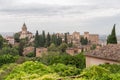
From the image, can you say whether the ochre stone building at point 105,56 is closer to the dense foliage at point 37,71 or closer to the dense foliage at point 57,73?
the dense foliage at point 37,71

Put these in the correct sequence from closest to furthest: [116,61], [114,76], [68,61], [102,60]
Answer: [114,76]
[116,61]
[102,60]
[68,61]

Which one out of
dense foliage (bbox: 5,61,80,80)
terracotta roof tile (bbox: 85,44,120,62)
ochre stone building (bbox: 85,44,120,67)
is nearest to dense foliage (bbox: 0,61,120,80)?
dense foliage (bbox: 5,61,80,80)

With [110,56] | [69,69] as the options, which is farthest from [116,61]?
[69,69]

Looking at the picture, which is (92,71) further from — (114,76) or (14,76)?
(14,76)

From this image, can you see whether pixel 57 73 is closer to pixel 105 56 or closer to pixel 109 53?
pixel 105 56

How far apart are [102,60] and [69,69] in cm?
1391

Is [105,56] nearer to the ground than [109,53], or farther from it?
nearer to the ground

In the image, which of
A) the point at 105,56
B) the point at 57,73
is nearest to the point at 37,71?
the point at 57,73

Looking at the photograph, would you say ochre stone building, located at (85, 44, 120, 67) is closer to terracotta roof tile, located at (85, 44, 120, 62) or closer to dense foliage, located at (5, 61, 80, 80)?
terracotta roof tile, located at (85, 44, 120, 62)

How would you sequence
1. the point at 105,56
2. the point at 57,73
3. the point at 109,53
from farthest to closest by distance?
the point at 109,53 < the point at 105,56 < the point at 57,73

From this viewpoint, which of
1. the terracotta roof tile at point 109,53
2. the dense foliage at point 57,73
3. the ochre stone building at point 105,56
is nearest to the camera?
the dense foliage at point 57,73

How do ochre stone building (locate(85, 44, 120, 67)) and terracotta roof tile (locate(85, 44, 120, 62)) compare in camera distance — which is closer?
ochre stone building (locate(85, 44, 120, 67))

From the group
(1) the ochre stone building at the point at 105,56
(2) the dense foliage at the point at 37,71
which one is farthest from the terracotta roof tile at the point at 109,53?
(2) the dense foliage at the point at 37,71

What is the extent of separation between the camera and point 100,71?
29.3ft
